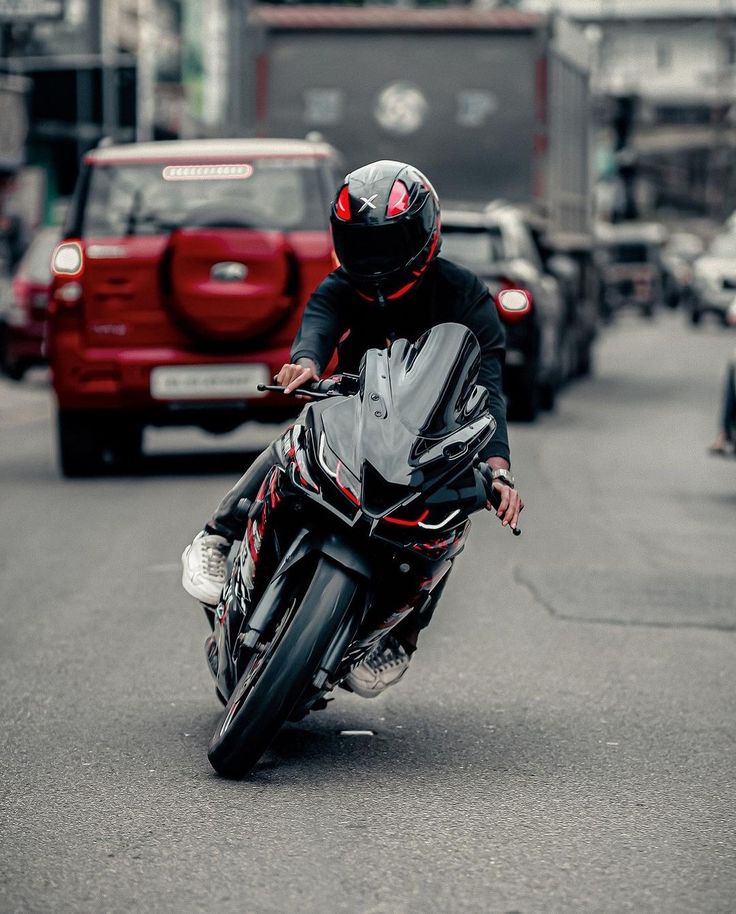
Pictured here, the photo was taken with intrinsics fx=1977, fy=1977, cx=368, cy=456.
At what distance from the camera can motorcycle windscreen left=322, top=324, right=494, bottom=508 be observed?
187 inches

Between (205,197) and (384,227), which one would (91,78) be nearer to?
(205,197)

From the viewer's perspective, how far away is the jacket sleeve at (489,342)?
5.35m

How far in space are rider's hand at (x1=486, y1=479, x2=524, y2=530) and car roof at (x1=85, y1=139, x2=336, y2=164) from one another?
7.58 m

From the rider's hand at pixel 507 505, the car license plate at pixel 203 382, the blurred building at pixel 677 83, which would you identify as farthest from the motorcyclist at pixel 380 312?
the blurred building at pixel 677 83

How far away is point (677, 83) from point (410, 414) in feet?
351

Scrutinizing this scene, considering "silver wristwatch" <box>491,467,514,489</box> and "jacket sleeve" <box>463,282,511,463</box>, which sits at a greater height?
"jacket sleeve" <box>463,282,511,463</box>

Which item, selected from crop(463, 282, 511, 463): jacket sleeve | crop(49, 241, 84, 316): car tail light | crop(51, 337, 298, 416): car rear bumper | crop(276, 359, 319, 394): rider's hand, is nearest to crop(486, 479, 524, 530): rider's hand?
crop(463, 282, 511, 463): jacket sleeve

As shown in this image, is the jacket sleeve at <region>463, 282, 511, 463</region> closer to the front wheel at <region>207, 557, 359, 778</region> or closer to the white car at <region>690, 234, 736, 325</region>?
the front wheel at <region>207, 557, 359, 778</region>

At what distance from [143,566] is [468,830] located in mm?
4549

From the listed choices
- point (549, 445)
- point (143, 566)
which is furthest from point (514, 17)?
point (143, 566)

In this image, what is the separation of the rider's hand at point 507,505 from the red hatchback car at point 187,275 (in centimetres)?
686

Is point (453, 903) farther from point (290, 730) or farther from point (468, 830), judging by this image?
point (290, 730)

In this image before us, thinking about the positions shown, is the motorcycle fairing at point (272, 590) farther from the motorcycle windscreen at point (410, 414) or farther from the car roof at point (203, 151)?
the car roof at point (203, 151)

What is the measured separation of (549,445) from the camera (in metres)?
15.0
